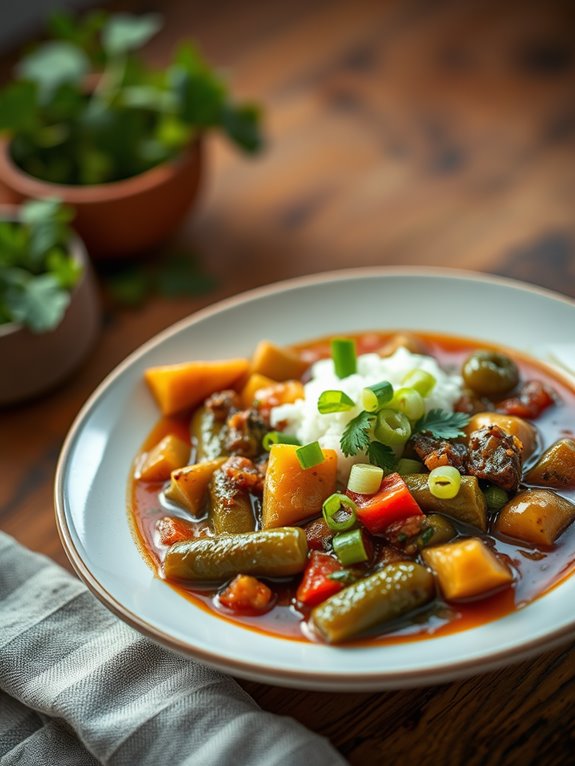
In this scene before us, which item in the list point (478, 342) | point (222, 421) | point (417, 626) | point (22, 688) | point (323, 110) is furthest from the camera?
point (323, 110)

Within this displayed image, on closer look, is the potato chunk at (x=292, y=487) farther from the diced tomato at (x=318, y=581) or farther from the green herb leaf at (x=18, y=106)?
the green herb leaf at (x=18, y=106)

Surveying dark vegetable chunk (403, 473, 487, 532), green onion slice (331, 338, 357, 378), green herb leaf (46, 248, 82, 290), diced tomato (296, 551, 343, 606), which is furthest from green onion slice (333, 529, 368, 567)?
green herb leaf (46, 248, 82, 290)

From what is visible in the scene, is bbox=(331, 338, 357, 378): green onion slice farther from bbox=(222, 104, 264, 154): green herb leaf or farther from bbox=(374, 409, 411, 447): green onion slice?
bbox=(222, 104, 264, 154): green herb leaf

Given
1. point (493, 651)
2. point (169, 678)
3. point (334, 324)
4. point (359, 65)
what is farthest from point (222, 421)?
point (359, 65)

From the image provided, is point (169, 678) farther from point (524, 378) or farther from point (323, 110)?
point (323, 110)

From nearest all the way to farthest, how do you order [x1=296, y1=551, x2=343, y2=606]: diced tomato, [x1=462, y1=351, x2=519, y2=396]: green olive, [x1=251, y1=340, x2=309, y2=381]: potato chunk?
[x1=296, y1=551, x2=343, y2=606]: diced tomato < [x1=462, y1=351, x2=519, y2=396]: green olive < [x1=251, y1=340, x2=309, y2=381]: potato chunk

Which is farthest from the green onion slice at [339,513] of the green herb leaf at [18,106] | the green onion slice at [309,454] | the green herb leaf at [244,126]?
the green herb leaf at [18,106]

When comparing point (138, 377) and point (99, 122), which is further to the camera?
point (99, 122)
